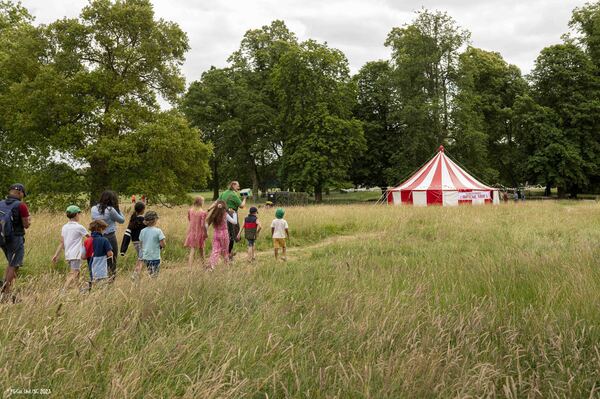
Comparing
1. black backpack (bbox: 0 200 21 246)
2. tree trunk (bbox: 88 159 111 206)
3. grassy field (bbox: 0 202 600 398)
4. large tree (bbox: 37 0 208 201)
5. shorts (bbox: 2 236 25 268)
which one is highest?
large tree (bbox: 37 0 208 201)

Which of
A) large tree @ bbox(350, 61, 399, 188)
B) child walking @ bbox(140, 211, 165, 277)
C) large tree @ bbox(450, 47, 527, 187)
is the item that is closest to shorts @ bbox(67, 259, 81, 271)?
child walking @ bbox(140, 211, 165, 277)

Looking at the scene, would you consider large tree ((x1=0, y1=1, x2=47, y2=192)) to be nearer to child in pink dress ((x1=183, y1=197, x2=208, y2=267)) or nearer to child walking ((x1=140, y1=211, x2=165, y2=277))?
child in pink dress ((x1=183, y1=197, x2=208, y2=267))

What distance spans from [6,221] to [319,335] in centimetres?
527

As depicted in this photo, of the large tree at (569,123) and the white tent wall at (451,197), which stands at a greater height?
the large tree at (569,123)

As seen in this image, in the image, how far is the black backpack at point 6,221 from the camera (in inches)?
234

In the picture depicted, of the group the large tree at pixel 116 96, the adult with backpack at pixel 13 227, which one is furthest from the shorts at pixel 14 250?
the large tree at pixel 116 96

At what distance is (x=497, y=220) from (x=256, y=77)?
2784 centimetres

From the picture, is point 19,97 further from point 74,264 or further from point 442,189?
point 442,189

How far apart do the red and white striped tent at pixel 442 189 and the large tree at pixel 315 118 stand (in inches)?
236

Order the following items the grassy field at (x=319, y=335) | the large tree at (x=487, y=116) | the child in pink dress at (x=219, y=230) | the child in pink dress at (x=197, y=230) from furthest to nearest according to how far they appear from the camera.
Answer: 1. the large tree at (x=487, y=116)
2. the child in pink dress at (x=197, y=230)
3. the child in pink dress at (x=219, y=230)
4. the grassy field at (x=319, y=335)

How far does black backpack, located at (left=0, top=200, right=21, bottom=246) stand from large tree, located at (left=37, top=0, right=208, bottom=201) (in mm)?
11420

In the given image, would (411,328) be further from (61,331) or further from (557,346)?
(61,331)

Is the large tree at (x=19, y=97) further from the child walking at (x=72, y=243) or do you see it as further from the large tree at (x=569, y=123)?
the large tree at (x=569, y=123)

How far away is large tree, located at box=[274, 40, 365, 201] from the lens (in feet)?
106
